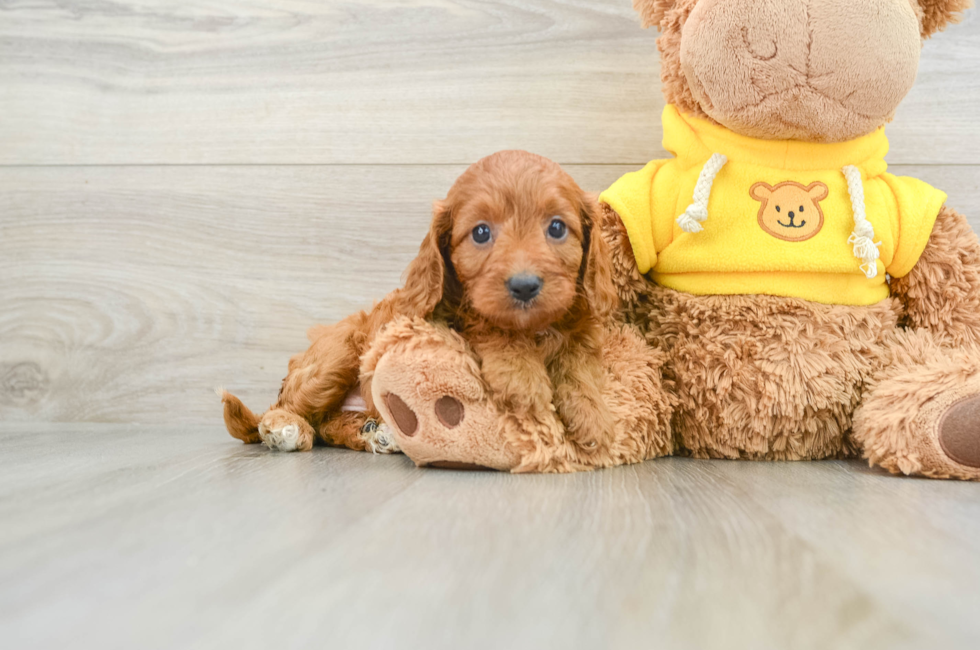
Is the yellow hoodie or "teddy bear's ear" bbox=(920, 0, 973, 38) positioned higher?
"teddy bear's ear" bbox=(920, 0, 973, 38)

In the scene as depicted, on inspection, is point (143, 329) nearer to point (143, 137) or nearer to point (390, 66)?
point (143, 137)

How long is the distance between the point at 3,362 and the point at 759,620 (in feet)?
5.81

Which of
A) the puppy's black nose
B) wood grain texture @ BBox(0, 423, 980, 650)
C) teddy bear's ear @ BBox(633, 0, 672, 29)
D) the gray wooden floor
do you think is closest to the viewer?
wood grain texture @ BBox(0, 423, 980, 650)

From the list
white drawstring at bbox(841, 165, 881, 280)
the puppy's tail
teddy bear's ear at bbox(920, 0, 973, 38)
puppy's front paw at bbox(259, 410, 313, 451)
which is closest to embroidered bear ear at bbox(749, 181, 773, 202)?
white drawstring at bbox(841, 165, 881, 280)

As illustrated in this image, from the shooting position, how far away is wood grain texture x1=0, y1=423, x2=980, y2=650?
1.68 ft

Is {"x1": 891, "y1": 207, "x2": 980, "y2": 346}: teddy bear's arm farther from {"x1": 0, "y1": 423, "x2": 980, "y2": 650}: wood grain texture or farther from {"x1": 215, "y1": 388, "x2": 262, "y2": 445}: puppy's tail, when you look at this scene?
{"x1": 215, "y1": 388, "x2": 262, "y2": 445}: puppy's tail

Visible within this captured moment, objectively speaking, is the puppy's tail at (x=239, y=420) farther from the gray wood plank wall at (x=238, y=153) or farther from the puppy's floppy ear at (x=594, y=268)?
the puppy's floppy ear at (x=594, y=268)

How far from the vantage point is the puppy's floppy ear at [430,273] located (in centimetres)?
110

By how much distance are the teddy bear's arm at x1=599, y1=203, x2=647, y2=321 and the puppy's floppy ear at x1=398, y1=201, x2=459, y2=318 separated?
0.27m

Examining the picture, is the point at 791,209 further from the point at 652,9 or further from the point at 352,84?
the point at 352,84

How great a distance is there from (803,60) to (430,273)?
618 millimetres

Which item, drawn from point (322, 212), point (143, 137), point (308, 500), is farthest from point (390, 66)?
point (308, 500)

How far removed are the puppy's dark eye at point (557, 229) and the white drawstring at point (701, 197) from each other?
0.72 feet

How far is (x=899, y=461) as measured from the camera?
3.44ft
